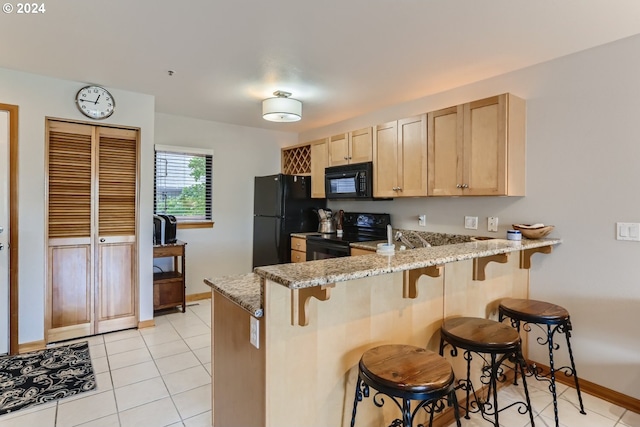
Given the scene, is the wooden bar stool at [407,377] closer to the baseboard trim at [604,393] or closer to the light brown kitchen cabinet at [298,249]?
the baseboard trim at [604,393]

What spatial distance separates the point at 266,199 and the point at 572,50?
341cm

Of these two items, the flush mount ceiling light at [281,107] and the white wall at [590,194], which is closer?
the white wall at [590,194]

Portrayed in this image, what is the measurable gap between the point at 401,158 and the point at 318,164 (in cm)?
133

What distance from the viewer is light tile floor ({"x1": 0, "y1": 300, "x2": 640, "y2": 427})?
1989 mm

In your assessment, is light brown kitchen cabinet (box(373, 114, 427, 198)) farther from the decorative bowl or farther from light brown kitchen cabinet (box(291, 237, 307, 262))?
light brown kitchen cabinet (box(291, 237, 307, 262))

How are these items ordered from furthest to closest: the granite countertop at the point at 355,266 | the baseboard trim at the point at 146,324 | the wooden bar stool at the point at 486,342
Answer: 1. the baseboard trim at the point at 146,324
2. the wooden bar stool at the point at 486,342
3. the granite countertop at the point at 355,266

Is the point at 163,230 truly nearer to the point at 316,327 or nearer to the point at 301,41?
the point at 301,41

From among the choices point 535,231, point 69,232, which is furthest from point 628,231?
point 69,232

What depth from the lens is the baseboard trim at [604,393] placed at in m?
2.13

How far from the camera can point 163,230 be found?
376 centimetres

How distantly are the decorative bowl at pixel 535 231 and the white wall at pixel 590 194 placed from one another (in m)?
0.11

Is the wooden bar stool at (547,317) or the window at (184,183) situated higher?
the window at (184,183)

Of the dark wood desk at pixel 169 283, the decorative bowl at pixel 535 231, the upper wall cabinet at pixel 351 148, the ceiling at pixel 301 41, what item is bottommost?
the dark wood desk at pixel 169 283

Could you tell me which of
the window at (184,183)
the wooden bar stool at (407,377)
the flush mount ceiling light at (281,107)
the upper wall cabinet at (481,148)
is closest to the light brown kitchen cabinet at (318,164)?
the flush mount ceiling light at (281,107)
